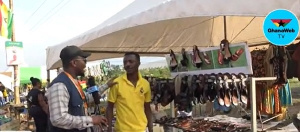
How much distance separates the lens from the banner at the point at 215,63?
16.0 ft

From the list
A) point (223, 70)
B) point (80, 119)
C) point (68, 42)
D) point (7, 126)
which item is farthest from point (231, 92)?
point (7, 126)

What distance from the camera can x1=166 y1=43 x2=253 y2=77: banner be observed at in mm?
4879

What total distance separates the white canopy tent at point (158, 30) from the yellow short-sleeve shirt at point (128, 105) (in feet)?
3.24

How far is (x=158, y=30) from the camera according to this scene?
7.48 meters

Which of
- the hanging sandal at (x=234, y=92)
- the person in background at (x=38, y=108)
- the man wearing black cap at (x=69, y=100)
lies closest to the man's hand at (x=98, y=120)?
the man wearing black cap at (x=69, y=100)

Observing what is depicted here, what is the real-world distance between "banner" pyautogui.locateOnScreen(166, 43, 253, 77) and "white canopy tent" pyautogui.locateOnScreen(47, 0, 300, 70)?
517 mm

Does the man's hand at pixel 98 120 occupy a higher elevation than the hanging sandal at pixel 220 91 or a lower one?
lower

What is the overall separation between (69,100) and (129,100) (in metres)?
1.30

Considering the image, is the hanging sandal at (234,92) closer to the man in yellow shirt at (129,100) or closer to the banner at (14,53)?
the man in yellow shirt at (129,100)

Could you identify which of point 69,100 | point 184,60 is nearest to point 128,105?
point 69,100

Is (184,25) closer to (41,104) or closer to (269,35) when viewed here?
(41,104)

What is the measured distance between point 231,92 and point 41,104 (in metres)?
3.89

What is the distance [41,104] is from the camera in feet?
25.0

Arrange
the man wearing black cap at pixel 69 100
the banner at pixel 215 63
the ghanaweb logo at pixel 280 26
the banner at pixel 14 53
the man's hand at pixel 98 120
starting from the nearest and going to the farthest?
the man wearing black cap at pixel 69 100 → the man's hand at pixel 98 120 → the ghanaweb logo at pixel 280 26 → the banner at pixel 215 63 → the banner at pixel 14 53
